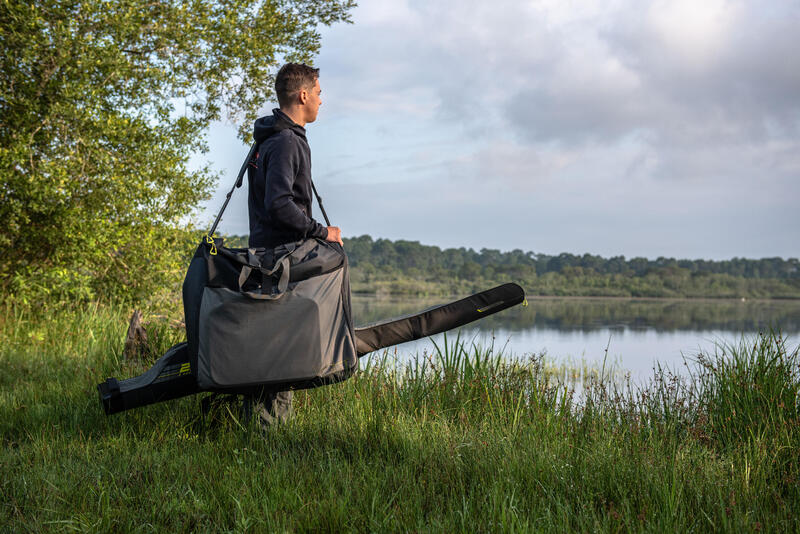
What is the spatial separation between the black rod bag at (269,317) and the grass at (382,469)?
43 centimetres

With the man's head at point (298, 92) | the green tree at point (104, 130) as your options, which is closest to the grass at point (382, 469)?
the man's head at point (298, 92)

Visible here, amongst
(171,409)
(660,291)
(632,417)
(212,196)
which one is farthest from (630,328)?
(660,291)

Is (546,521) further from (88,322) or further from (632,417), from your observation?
(88,322)

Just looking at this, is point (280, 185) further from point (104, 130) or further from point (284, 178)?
point (104, 130)

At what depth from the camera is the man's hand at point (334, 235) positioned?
3016 millimetres

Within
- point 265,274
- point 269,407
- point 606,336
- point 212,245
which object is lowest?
point 606,336

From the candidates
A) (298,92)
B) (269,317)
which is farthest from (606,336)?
(269,317)

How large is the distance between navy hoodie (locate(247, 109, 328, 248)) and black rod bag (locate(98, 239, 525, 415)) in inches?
6.1

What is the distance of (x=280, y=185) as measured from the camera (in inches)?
116

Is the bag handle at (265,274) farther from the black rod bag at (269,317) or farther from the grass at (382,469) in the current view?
the grass at (382,469)

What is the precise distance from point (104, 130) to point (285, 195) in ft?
18.3

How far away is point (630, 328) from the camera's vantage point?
25062 millimetres

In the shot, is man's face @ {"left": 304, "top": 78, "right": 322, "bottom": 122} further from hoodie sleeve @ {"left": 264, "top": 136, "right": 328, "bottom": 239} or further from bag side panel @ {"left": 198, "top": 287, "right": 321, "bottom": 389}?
bag side panel @ {"left": 198, "top": 287, "right": 321, "bottom": 389}

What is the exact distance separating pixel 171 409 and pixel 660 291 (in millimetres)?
57274
